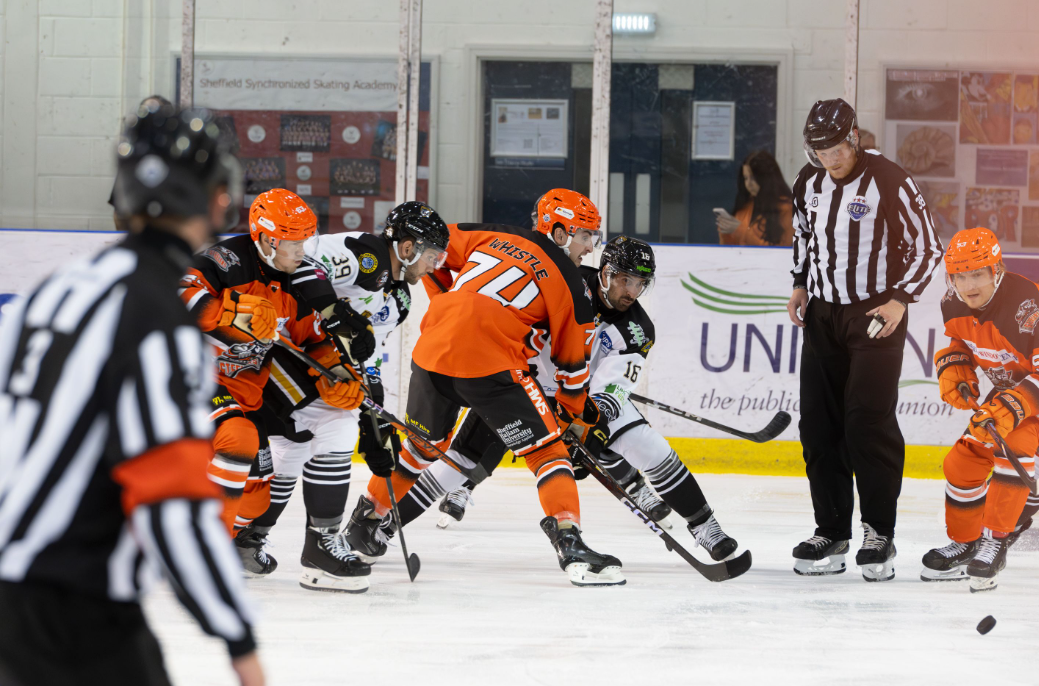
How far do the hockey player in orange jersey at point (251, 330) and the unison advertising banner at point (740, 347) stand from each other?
2.22 metres

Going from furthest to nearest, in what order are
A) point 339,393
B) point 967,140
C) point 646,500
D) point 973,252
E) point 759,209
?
point 967,140, point 759,209, point 646,500, point 973,252, point 339,393

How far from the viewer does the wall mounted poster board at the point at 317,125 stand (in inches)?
202

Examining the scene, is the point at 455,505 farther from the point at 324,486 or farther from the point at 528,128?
the point at 528,128

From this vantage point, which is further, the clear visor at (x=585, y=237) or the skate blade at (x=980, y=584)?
the clear visor at (x=585, y=237)

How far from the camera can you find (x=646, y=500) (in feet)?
10.6

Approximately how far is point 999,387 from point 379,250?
71.4 inches

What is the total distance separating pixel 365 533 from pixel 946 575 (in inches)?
62.2

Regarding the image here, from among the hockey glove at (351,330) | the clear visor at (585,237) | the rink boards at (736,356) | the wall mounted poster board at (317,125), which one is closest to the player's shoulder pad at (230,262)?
the hockey glove at (351,330)

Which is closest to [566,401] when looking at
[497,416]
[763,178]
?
[497,416]

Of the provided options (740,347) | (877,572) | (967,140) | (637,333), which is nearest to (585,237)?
(637,333)

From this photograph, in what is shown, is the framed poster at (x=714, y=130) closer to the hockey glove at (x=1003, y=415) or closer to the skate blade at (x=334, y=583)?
the hockey glove at (x=1003, y=415)

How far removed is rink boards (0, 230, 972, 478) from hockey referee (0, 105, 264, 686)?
3662mm

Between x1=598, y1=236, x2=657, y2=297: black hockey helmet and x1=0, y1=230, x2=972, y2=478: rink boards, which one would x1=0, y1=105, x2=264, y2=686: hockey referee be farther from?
x1=0, y1=230, x2=972, y2=478: rink boards

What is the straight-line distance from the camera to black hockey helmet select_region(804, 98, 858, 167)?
269 cm
